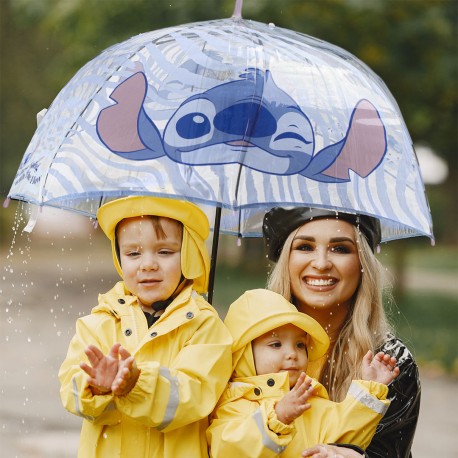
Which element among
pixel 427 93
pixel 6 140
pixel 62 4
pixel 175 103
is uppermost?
pixel 6 140

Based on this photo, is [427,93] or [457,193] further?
[457,193]

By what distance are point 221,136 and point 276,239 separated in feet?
2.54

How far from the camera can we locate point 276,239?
14.4 ft

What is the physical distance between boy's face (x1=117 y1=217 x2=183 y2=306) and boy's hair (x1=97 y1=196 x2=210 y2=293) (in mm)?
28

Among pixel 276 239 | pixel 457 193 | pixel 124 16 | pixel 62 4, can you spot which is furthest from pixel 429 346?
pixel 457 193

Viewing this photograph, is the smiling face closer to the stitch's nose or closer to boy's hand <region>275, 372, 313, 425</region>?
the stitch's nose

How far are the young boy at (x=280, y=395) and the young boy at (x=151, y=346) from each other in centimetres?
10

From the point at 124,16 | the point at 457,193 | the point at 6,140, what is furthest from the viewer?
the point at 457,193

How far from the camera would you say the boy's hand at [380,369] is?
368 cm

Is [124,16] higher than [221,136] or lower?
higher

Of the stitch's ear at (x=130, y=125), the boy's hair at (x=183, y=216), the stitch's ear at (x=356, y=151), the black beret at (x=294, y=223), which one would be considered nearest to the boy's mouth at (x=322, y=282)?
the black beret at (x=294, y=223)

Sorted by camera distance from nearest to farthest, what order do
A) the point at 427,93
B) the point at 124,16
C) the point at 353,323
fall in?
1. the point at 353,323
2. the point at 124,16
3. the point at 427,93

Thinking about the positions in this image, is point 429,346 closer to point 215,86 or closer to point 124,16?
point 124,16

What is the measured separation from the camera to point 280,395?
360 cm
